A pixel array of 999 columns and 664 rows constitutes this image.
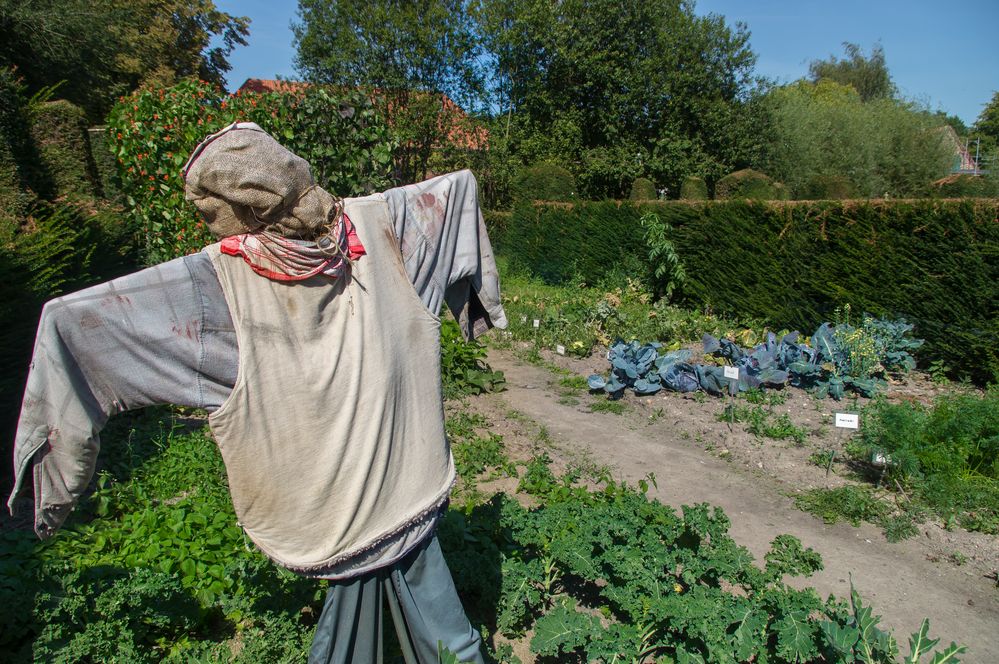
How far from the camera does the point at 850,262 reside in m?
8.76

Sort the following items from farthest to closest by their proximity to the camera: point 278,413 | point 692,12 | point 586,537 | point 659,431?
point 692,12 < point 659,431 < point 586,537 < point 278,413

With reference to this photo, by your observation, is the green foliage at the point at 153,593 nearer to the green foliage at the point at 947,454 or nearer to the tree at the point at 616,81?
the green foliage at the point at 947,454

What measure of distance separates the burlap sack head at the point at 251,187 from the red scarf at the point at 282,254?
0.13 ft

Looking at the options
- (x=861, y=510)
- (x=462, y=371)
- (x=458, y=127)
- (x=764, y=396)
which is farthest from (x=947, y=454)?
(x=458, y=127)

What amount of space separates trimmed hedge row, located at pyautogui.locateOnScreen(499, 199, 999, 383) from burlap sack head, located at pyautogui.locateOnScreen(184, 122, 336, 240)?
7758 mm

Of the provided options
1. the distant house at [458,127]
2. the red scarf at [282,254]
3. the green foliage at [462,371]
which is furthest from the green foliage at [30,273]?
the distant house at [458,127]

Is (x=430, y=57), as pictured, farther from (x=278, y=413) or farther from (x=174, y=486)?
(x=278, y=413)

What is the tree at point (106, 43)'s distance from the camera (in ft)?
49.8

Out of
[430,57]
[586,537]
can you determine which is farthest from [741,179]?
[586,537]

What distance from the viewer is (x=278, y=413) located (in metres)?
1.77

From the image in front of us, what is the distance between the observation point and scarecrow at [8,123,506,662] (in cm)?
162

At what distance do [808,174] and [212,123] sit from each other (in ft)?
86.8

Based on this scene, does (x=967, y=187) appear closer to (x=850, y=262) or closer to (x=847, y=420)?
(x=850, y=262)

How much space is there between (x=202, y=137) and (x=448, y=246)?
3958 mm
